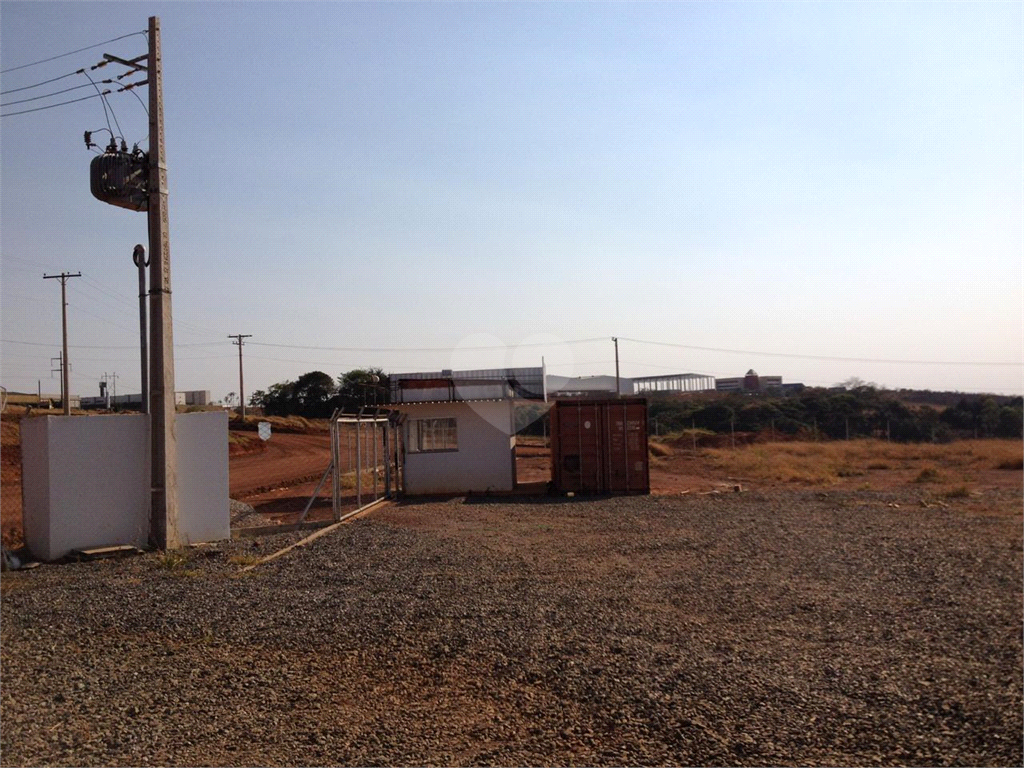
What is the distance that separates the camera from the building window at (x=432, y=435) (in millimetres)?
24062

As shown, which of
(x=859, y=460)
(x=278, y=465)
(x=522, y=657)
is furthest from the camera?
(x=278, y=465)

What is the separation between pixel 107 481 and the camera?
44.9 feet

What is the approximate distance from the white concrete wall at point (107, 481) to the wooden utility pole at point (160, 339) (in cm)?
28

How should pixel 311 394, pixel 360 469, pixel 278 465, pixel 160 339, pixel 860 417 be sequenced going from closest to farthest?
1. pixel 160 339
2. pixel 360 469
3. pixel 278 465
4. pixel 860 417
5. pixel 311 394

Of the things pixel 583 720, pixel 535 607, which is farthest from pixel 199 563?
pixel 583 720

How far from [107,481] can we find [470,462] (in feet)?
37.8

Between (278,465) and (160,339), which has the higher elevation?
(160,339)

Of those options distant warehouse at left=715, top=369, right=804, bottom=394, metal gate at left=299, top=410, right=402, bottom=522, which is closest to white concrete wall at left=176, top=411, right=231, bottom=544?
metal gate at left=299, top=410, right=402, bottom=522

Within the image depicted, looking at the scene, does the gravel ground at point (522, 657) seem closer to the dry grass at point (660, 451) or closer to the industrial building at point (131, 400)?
the dry grass at point (660, 451)

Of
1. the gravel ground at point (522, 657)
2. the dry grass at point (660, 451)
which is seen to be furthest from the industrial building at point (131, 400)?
the gravel ground at point (522, 657)

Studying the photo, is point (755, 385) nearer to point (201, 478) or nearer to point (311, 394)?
point (311, 394)

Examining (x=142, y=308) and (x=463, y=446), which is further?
(x=463, y=446)

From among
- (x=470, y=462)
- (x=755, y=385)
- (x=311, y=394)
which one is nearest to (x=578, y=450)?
(x=470, y=462)

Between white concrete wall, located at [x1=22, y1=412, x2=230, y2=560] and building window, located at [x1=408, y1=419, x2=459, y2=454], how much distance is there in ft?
30.7
